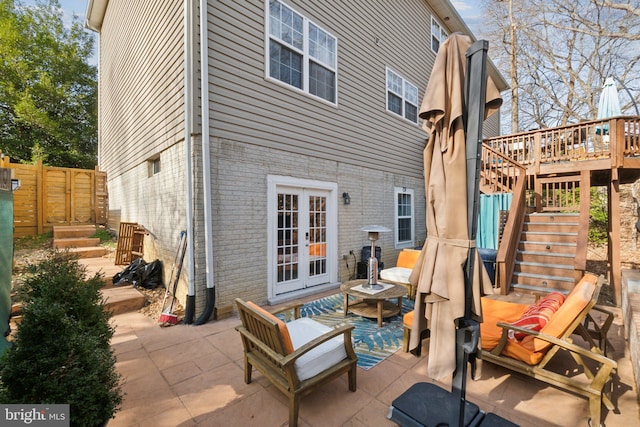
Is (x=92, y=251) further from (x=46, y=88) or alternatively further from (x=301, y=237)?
(x=46, y=88)

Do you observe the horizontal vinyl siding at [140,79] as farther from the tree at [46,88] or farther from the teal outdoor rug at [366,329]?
the tree at [46,88]

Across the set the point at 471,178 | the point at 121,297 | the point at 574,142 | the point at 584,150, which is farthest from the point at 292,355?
the point at 574,142

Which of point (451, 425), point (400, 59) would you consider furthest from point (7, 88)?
point (451, 425)

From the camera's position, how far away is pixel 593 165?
260 inches

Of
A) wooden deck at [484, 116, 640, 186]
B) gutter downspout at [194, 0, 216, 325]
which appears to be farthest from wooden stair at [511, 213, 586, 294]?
gutter downspout at [194, 0, 216, 325]

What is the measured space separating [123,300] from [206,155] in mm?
2916

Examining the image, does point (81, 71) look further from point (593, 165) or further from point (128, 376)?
point (593, 165)

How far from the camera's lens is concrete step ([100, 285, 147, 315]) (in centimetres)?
481

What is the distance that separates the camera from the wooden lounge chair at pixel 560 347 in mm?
2394

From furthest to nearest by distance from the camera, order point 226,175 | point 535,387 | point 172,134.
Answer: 1. point 172,134
2. point 226,175
3. point 535,387

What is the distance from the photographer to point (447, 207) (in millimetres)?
1948

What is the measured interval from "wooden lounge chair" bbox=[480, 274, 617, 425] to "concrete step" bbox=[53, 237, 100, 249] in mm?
9428

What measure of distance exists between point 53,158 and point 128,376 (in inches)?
771

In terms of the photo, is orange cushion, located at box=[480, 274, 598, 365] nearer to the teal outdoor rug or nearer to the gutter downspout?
the teal outdoor rug
